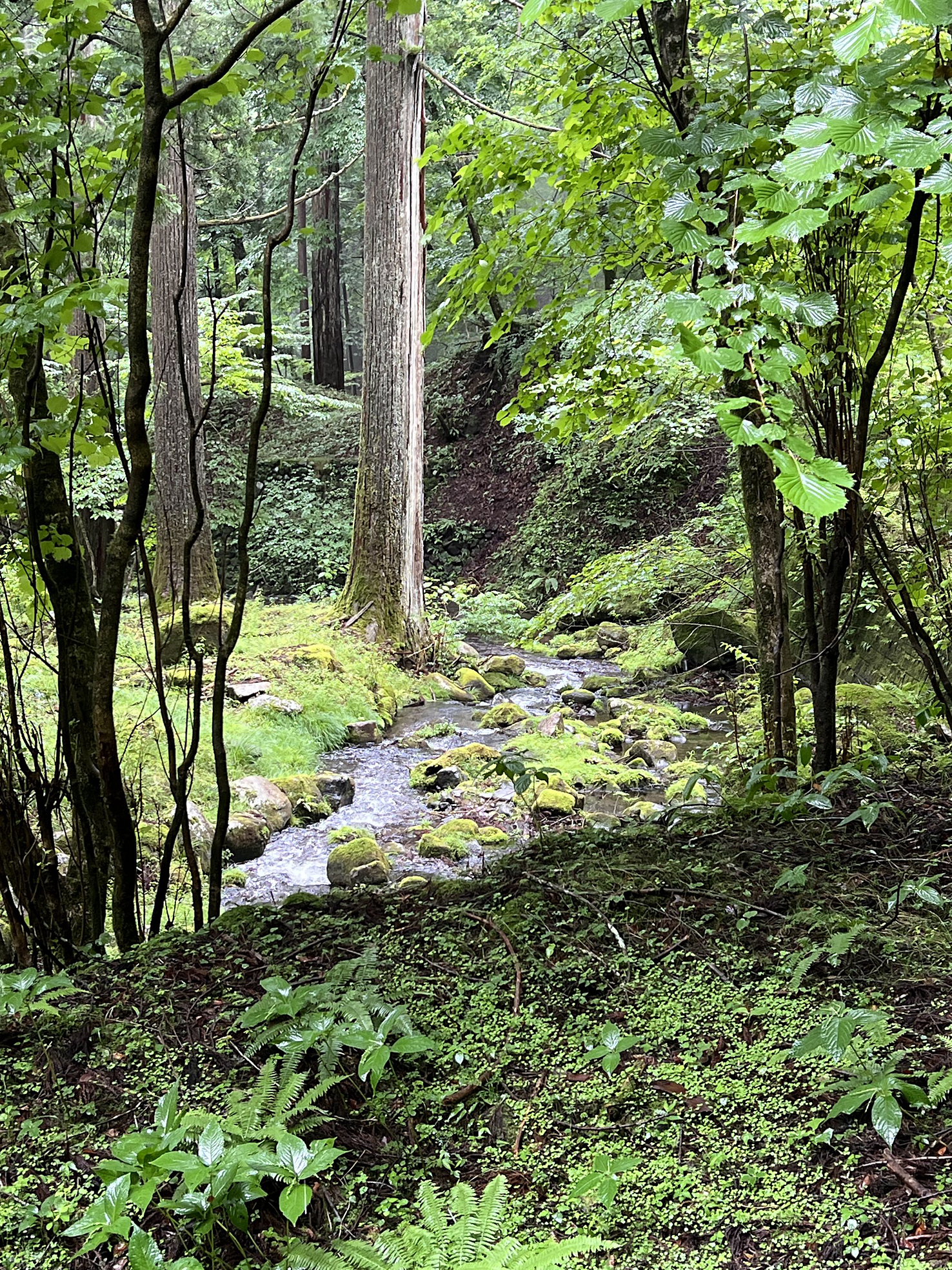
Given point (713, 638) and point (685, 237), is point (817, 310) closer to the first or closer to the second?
point (685, 237)

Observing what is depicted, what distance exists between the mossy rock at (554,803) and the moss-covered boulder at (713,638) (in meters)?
2.13

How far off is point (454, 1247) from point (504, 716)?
6.20 m

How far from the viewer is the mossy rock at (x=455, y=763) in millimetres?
6086

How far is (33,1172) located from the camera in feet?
4.96

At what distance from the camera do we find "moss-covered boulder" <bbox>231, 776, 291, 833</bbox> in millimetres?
5387

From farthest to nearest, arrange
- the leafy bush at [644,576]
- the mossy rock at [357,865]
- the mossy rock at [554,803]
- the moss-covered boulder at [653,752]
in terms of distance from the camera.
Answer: the moss-covered boulder at [653,752]
the mossy rock at [554,803]
the mossy rock at [357,865]
the leafy bush at [644,576]

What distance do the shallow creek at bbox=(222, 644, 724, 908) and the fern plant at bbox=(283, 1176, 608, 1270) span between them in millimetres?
1865

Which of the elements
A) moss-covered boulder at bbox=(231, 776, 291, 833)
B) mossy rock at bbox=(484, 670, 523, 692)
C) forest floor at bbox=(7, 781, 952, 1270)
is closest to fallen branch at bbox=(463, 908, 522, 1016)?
forest floor at bbox=(7, 781, 952, 1270)

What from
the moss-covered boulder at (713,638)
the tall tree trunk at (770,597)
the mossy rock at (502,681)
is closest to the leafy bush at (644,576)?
the tall tree trunk at (770,597)

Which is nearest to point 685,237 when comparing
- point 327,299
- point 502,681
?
point 502,681

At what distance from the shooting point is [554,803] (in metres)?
5.17

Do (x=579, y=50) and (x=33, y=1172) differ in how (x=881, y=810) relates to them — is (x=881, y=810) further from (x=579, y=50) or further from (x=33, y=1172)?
(x=579, y=50)

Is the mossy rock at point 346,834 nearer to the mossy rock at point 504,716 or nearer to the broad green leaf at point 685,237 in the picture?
the mossy rock at point 504,716

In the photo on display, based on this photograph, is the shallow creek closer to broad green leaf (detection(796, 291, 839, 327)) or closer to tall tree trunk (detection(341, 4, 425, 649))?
tall tree trunk (detection(341, 4, 425, 649))
